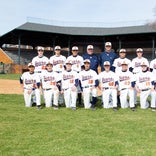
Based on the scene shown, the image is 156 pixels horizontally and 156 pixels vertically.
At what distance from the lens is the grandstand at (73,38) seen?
35.5m

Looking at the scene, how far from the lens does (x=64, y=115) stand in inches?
304

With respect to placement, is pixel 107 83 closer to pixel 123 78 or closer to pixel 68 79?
pixel 123 78

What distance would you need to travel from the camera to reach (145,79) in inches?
359

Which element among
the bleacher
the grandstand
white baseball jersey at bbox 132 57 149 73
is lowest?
white baseball jersey at bbox 132 57 149 73

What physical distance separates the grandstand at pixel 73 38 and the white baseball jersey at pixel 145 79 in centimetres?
2482

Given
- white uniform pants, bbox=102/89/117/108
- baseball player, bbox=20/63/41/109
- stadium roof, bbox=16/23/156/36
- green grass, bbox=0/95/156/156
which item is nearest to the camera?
green grass, bbox=0/95/156/156

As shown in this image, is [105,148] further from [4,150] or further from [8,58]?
[8,58]

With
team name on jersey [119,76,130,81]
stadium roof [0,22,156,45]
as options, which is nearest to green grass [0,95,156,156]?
team name on jersey [119,76,130,81]

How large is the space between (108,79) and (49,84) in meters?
1.65

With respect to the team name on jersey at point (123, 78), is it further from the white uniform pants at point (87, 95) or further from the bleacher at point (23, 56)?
the bleacher at point (23, 56)

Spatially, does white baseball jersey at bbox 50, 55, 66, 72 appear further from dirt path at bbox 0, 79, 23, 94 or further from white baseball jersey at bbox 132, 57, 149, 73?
dirt path at bbox 0, 79, 23, 94

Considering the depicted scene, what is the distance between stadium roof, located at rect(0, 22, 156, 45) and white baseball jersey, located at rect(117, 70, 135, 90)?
2446cm

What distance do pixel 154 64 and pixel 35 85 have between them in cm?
345

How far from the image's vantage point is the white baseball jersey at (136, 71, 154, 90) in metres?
9.12
